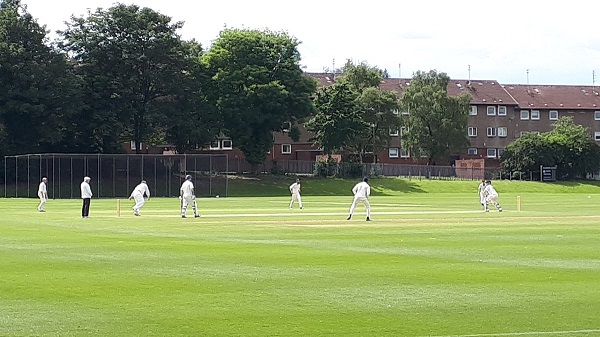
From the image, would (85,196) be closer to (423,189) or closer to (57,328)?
(57,328)

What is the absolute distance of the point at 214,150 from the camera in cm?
11306

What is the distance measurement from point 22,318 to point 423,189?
262 ft

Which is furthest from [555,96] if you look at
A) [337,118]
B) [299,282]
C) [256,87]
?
[299,282]

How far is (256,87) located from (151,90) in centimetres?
939

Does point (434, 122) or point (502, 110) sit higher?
point (502, 110)

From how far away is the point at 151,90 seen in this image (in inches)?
3575

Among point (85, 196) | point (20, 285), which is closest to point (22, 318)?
point (20, 285)

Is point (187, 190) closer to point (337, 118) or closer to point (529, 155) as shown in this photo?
point (337, 118)

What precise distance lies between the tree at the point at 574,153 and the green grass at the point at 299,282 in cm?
7525

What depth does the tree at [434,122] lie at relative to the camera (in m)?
107

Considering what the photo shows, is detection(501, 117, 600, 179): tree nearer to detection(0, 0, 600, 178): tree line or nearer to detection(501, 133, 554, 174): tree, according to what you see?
detection(501, 133, 554, 174): tree

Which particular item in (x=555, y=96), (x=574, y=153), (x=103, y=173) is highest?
(x=555, y=96)

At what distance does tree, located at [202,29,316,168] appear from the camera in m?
92.4

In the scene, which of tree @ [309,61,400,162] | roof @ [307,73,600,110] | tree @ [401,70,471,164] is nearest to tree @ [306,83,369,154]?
tree @ [309,61,400,162]
